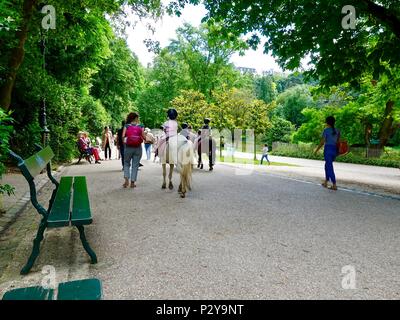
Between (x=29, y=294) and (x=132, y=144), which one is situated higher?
(x=132, y=144)

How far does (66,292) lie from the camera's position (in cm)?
202

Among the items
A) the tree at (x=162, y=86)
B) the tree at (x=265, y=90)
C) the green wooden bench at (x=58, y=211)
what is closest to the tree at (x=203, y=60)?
the tree at (x=162, y=86)

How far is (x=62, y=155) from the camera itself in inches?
644

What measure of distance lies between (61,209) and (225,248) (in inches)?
80.9

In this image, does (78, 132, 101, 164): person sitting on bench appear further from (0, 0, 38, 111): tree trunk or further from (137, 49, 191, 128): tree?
(137, 49, 191, 128): tree

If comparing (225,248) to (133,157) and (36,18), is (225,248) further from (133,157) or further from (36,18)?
(36,18)

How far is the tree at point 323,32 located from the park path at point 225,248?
4438 millimetres

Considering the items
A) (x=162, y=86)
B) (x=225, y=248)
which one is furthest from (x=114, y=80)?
(x=225, y=248)

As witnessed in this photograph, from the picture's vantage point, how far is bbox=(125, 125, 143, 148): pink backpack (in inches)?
367

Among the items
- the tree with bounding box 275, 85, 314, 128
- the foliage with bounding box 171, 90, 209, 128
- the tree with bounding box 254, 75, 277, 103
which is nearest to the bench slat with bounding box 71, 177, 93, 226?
the foliage with bounding box 171, 90, 209, 128

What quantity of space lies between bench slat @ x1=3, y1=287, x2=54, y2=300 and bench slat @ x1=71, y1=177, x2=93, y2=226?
4.97ft
